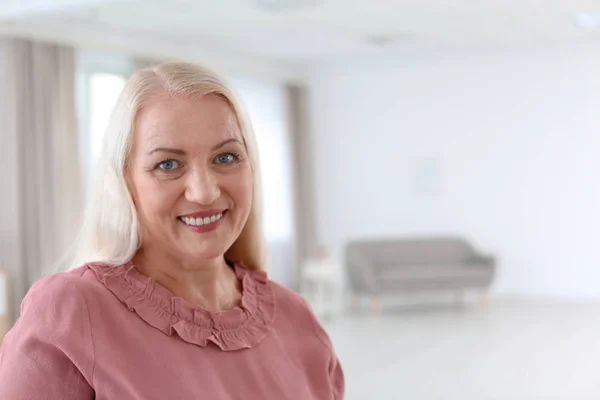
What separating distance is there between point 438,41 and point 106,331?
9.53m

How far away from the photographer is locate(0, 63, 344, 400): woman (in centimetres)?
111

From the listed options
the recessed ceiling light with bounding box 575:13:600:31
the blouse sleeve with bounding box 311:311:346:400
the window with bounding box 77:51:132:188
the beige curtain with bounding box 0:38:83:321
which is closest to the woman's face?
the blouse sleeve with bounding box 311:311:346:400

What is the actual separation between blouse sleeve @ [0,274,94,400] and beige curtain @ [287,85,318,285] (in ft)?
34.9

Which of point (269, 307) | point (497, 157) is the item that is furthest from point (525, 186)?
point (269, 307)

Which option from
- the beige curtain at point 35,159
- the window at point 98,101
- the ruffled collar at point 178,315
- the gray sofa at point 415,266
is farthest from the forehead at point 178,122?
the gray sofa at point 415,266

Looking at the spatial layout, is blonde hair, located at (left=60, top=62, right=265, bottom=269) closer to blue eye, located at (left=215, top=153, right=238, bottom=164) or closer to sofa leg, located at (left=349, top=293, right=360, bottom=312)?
blue eye, located at (left=215, top=153, right=238, bottom=164)

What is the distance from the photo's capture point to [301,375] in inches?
54.7

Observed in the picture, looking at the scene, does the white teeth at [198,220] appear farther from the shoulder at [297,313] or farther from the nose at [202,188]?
the shoulder at [297,313]

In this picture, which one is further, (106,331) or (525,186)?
(525,186)

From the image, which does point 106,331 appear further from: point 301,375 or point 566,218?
point 566,218

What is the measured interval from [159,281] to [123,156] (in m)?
0.22

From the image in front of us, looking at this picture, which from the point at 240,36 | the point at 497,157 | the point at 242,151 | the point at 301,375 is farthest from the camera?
the point at 497,157

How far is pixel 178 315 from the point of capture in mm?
1263

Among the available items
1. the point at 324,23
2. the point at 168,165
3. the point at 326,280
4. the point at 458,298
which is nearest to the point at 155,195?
the point at 168,165
